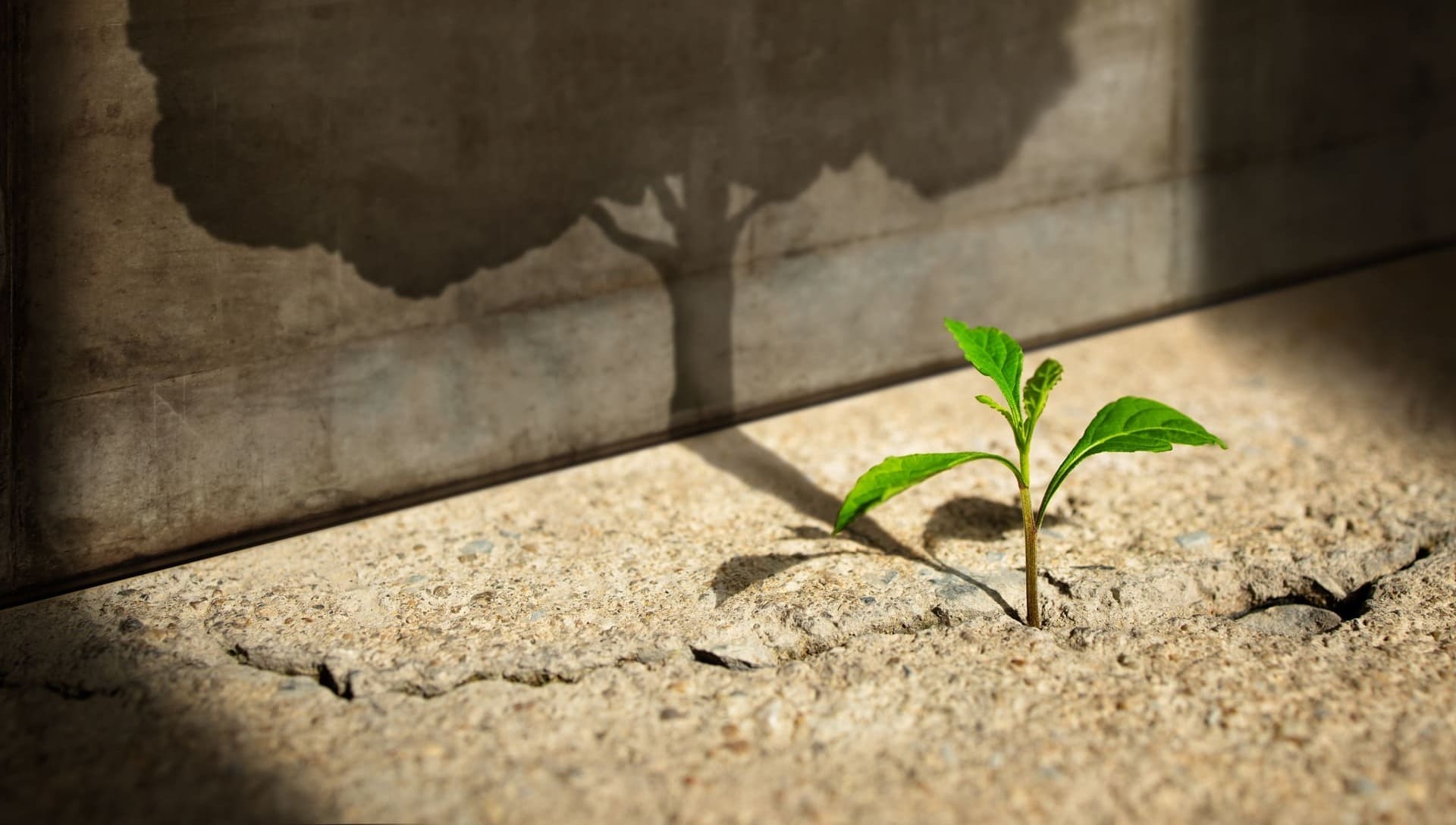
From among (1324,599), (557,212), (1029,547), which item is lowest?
(1324,599)

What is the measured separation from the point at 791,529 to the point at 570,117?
3.34 ft

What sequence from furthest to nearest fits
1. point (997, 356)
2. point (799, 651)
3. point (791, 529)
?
1. point (791, 529)
2. point (997, 356)
3. point (799, 651)

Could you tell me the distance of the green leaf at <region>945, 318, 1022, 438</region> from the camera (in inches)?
98.7

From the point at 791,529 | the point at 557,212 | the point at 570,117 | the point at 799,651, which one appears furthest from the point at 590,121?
the point at 799,651

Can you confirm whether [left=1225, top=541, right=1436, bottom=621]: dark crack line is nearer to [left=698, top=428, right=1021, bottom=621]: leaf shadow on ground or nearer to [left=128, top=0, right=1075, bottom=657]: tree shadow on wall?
[left=698, top=428, right=1021, bottom=621]: leaf shadow on ground

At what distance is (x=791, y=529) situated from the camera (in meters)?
2.88

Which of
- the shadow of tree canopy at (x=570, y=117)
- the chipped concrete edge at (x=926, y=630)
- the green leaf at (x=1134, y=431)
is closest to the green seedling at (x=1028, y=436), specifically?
the green leaf at (x=1134, y=431)

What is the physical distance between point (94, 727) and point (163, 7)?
1.29 metres

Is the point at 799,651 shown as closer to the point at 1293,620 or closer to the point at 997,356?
the point at 997,356

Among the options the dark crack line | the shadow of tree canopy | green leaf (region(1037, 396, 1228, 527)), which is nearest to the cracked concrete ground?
the dark crack line

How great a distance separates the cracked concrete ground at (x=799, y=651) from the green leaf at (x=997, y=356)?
1.31ft

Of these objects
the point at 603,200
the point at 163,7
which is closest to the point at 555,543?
the point at 603,200

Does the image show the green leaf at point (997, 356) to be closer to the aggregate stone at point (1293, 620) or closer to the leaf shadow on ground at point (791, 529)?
the leaf shadow on ground at point (791, 529)

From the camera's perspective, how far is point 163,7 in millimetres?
2461
